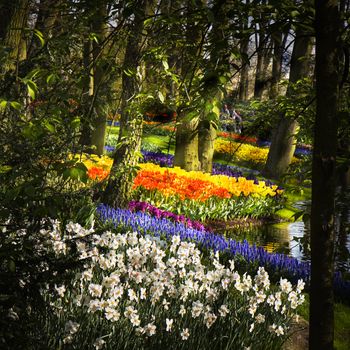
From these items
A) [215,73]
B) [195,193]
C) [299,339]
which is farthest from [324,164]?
[195,193]

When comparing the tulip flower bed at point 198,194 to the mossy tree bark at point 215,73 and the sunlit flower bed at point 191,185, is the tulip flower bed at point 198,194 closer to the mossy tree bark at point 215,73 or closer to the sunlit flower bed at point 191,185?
the sunlit flower bed at point 191,185

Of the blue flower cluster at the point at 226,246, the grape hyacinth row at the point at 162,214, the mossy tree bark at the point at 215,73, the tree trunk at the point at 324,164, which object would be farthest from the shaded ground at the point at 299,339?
the grape hyacinth row at the point at 162,214

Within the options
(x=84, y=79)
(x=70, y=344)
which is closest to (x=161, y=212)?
(x=70, y=344)

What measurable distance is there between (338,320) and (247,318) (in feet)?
7.17

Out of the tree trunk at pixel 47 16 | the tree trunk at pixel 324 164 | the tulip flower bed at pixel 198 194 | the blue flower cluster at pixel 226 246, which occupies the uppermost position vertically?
the tree trunk at pixel 47 16

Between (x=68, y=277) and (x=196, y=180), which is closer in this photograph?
(x=68, y=277)

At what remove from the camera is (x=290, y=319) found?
4.51 meters

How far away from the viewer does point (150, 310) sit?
3619 millimetres

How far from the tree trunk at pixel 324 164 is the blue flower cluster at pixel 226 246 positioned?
4.35m

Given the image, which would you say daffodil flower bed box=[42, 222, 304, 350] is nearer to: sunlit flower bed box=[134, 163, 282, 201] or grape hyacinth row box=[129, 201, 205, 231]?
grape hyacinth row box=[129, 201, 205, 231]

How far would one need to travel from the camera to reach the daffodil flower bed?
10.9ft

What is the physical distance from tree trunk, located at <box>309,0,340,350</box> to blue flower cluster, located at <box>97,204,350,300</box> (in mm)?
4352

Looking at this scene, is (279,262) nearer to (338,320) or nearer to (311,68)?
(338,320)

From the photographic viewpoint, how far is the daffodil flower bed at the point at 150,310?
10.9 ft
